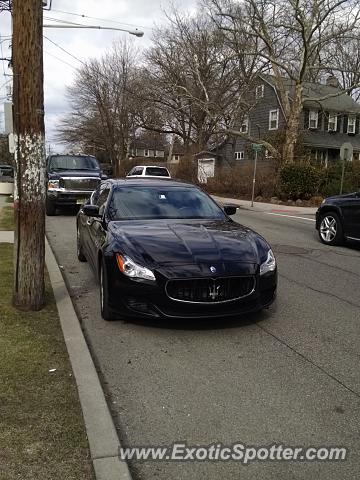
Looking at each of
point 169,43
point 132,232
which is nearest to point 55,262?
point 132,232

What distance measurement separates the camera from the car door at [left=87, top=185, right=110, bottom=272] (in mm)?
6184

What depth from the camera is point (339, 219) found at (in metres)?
11.4

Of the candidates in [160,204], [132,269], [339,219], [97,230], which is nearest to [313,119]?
[339,219]

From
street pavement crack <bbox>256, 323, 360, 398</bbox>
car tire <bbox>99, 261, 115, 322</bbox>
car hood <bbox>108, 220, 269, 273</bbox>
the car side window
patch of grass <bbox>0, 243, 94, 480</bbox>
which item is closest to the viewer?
patch of grass <bbox>0, 243, 94, 480</bbox>

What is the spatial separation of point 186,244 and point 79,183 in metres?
12.2

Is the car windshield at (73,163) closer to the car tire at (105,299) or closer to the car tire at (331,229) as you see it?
the car tire at (331,229)

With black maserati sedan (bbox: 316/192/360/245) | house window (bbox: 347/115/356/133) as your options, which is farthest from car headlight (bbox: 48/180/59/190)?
house window (bbox: 347/115/356/133)

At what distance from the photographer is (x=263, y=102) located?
44.6 metres

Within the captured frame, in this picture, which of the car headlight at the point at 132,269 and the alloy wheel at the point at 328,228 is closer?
the car headlight at the point at 132,269

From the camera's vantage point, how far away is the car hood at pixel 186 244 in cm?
503

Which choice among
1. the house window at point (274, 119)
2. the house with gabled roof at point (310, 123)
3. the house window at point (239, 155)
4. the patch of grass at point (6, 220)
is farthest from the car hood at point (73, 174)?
the house window at point (239, 155)

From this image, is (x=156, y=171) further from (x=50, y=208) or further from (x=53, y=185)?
(x=53, y=185)

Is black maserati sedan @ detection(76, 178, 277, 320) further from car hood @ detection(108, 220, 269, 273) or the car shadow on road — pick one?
the car shadow on road

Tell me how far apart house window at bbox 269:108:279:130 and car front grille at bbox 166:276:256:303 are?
3955 cm
